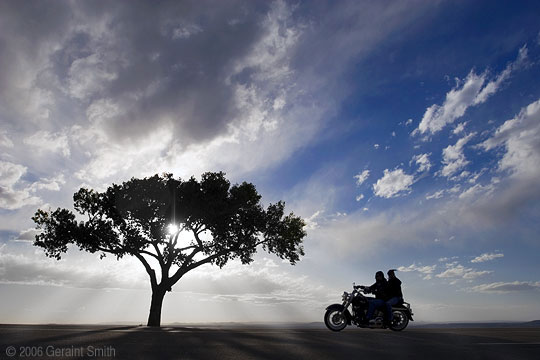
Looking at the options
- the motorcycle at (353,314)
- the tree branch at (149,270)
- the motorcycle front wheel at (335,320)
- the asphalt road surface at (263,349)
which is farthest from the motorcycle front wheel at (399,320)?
the tree branch at (149,270)

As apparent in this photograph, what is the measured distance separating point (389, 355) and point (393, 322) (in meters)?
7.95

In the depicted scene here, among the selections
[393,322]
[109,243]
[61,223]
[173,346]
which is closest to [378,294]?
[393,322]

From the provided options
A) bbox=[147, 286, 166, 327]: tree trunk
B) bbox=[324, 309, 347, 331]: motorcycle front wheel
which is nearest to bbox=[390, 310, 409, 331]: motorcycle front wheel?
bbox=[324, 309, 347, 331]: motorcycle front wheel

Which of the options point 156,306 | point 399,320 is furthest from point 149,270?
point 399,320

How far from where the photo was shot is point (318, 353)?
7.44 m

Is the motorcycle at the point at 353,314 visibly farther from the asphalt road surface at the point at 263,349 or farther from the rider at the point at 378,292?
the asphalt road surface at the point at 263,349

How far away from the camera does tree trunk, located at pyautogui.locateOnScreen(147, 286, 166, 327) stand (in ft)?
86.5

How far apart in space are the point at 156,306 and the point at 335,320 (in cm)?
1727

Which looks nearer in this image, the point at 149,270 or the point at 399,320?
the point at 399,320

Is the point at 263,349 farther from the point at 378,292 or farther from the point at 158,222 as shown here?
the point at 158,222

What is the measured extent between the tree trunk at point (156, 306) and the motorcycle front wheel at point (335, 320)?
54.7ft

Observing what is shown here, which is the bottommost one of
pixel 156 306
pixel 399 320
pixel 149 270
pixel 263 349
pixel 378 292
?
pixel 263 349

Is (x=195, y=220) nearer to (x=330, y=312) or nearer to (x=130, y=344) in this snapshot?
(x=330, y=312)

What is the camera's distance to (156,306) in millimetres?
26984
